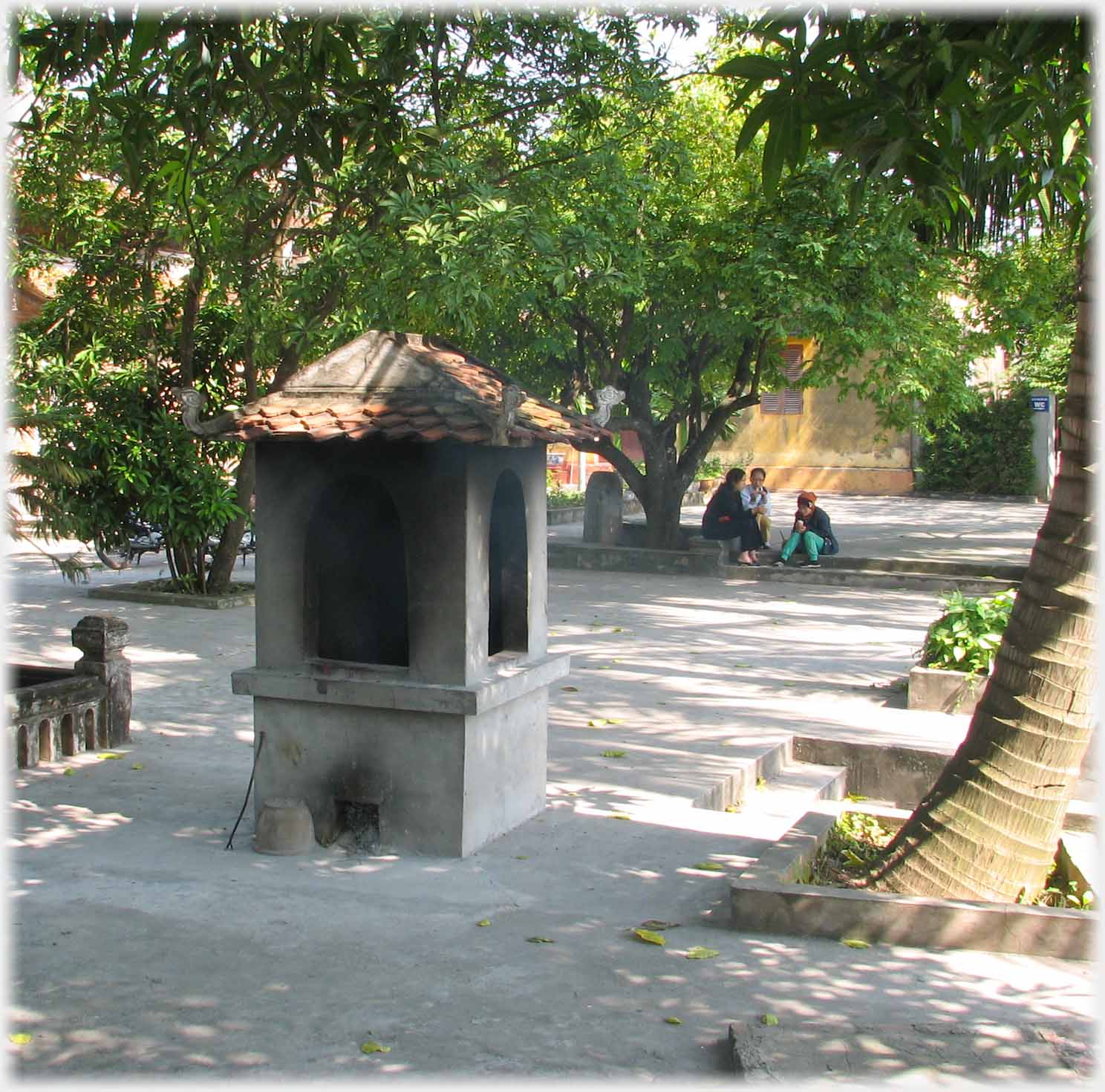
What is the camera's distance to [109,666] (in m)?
8.74

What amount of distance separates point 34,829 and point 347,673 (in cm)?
186

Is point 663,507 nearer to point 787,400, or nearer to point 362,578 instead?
point 362,578

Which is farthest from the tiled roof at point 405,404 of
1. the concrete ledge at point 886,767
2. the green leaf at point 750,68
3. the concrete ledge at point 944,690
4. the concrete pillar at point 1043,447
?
the concrete pillar at point 1043,447

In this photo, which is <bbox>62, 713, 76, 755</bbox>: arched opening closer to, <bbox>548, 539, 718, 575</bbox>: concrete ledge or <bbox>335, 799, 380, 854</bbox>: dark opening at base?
<bbox>335, 799, 380, 854</bbox>: dark opening at base

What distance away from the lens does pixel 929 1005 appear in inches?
185

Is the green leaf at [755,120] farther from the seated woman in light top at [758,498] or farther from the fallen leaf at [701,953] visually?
the seated woman in light top at [758,498]

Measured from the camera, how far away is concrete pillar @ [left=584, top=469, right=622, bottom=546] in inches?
821

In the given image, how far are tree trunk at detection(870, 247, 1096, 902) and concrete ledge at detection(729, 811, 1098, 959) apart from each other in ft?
0.78

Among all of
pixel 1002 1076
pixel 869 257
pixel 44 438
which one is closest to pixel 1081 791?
pixel 1002 1076

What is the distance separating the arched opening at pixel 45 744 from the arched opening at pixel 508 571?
2969 millimetres

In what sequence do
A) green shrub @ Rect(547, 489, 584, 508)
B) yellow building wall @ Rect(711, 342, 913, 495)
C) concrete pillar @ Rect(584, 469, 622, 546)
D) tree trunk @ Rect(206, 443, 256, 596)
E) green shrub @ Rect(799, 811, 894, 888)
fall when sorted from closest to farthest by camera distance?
green shrub @ Rect(799, 811, 894, 888)
tree trunk @ Rect(206, 443, 256, 596)
concrete pillar @ Rect(584, 469, 622, 546)
green shrub @ Rect(547, 489, 584, 508)
yellow building wall @ Rect(711, 342, 913, 495)

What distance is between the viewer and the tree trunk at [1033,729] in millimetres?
5234

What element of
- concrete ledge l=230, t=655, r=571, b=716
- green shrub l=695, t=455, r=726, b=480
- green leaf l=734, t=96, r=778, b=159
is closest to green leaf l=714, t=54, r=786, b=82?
green leaf l=734, t=96, r=778, b=159

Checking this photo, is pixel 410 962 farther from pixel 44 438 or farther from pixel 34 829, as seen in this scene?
pixel 44 438
